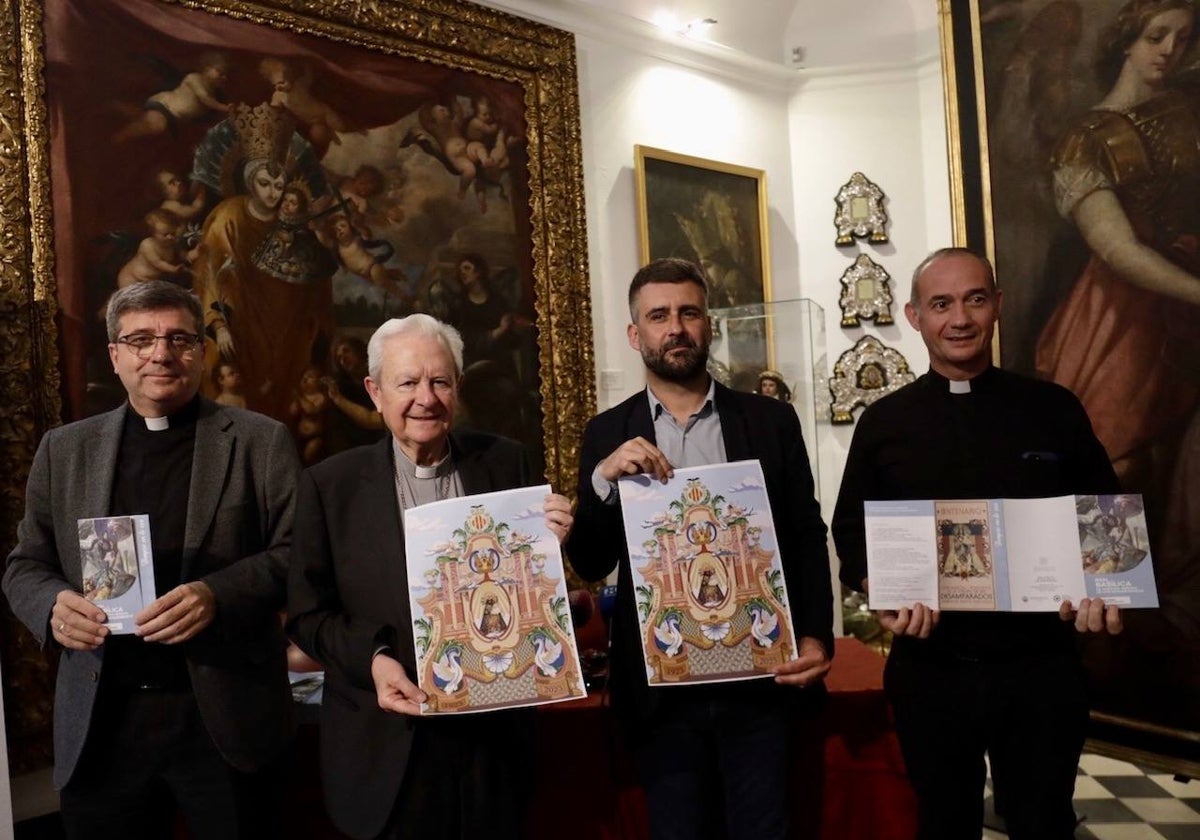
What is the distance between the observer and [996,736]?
265cm

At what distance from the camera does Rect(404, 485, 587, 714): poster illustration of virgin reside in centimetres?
221

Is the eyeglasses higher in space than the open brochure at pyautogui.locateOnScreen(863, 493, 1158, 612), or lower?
higher

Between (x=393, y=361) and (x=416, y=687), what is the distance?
2.55 feet

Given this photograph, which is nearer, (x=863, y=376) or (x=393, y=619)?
(x=393, y=619)

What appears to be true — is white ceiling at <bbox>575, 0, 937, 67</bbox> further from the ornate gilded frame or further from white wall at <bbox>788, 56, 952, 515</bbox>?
the ornate gilded frame

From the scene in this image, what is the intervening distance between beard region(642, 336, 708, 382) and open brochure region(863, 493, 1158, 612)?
605mm

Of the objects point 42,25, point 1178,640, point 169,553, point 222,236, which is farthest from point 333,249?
point 1178,640

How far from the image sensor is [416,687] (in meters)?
2.18

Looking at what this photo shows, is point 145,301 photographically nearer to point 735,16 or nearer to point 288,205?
point 288,205

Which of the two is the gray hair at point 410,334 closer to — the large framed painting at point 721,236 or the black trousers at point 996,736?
the black trousers at point 996,736

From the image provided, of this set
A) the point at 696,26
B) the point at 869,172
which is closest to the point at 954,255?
the point at 696,26

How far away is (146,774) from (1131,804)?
453 centimetres

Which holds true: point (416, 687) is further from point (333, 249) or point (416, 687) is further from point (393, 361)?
point (333, 249)

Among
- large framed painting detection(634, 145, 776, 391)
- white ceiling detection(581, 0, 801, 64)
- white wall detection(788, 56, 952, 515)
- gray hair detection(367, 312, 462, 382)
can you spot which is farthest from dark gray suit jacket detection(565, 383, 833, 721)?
white wall detection(788, 56, 952, 515)
